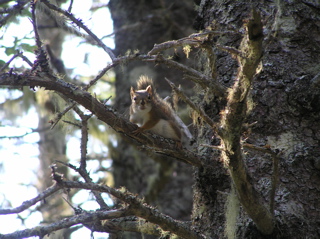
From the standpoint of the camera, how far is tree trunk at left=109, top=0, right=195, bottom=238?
4699mm

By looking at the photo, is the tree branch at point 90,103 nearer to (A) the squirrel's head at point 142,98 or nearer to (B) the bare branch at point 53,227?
(B) the bare branch at point 53,227

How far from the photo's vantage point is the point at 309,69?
91.4 inches

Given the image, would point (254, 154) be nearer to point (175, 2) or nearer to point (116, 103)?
point (116, 103)

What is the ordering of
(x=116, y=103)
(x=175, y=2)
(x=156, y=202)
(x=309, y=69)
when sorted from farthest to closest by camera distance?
(x=175, y=2), (x=116, y=103), (x=156, y=202), (x=309, y=69)

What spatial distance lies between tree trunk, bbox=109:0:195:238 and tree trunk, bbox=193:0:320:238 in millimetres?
2098

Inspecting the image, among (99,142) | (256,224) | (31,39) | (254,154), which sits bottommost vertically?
(256,224)

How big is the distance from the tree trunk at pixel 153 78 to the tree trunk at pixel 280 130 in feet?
6.88

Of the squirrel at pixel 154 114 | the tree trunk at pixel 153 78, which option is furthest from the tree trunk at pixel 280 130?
the tree trunk at pixel 153 78

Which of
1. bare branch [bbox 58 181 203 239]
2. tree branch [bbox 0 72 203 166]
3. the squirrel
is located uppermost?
the squirrel

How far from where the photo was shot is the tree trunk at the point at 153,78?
470cm

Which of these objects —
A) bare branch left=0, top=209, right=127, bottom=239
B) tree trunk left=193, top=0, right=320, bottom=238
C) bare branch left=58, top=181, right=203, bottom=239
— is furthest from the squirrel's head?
bare branch left=0, top=209, right=127, bottom=239

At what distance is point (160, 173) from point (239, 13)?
2631 mm

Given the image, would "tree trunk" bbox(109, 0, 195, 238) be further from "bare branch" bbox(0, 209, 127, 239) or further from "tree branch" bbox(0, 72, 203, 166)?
"bare branch" bbox(0, 209, 127, 239)

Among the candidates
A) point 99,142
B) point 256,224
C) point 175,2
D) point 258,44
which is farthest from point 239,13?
point 99,142
